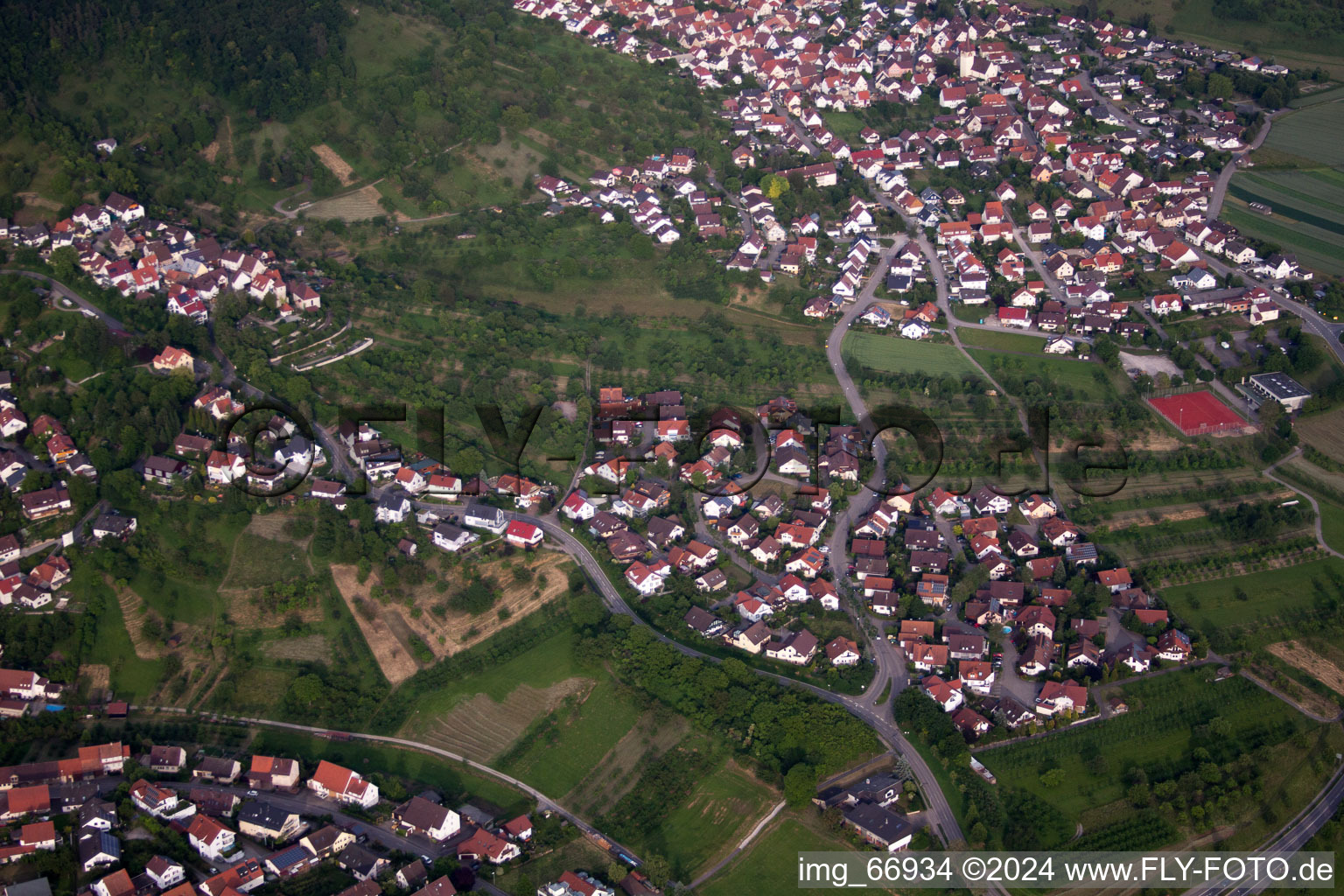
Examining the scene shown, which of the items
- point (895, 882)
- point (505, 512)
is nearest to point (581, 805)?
point (895, 882)

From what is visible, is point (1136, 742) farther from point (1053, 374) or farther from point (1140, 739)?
point (1053, 374)

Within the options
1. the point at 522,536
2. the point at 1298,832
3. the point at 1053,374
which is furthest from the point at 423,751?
the point at 1053,374

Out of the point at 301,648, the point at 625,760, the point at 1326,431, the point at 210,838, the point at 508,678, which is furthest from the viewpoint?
the point at 1326,431

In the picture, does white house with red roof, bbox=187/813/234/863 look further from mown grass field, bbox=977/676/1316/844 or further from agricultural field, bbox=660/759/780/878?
mown grass field, bbox=977/676/1316/844

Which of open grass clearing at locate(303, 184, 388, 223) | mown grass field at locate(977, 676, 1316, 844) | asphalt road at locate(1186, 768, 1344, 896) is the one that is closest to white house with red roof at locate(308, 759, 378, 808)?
mown grass field at locate(977, 676, 1316, 844)

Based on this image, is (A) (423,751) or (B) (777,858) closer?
(B) (777,858)

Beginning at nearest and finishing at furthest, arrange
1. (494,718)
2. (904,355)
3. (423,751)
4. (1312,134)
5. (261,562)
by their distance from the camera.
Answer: (423,751) → (494,718) → (261,562) → (904,355) → (1312,134)
